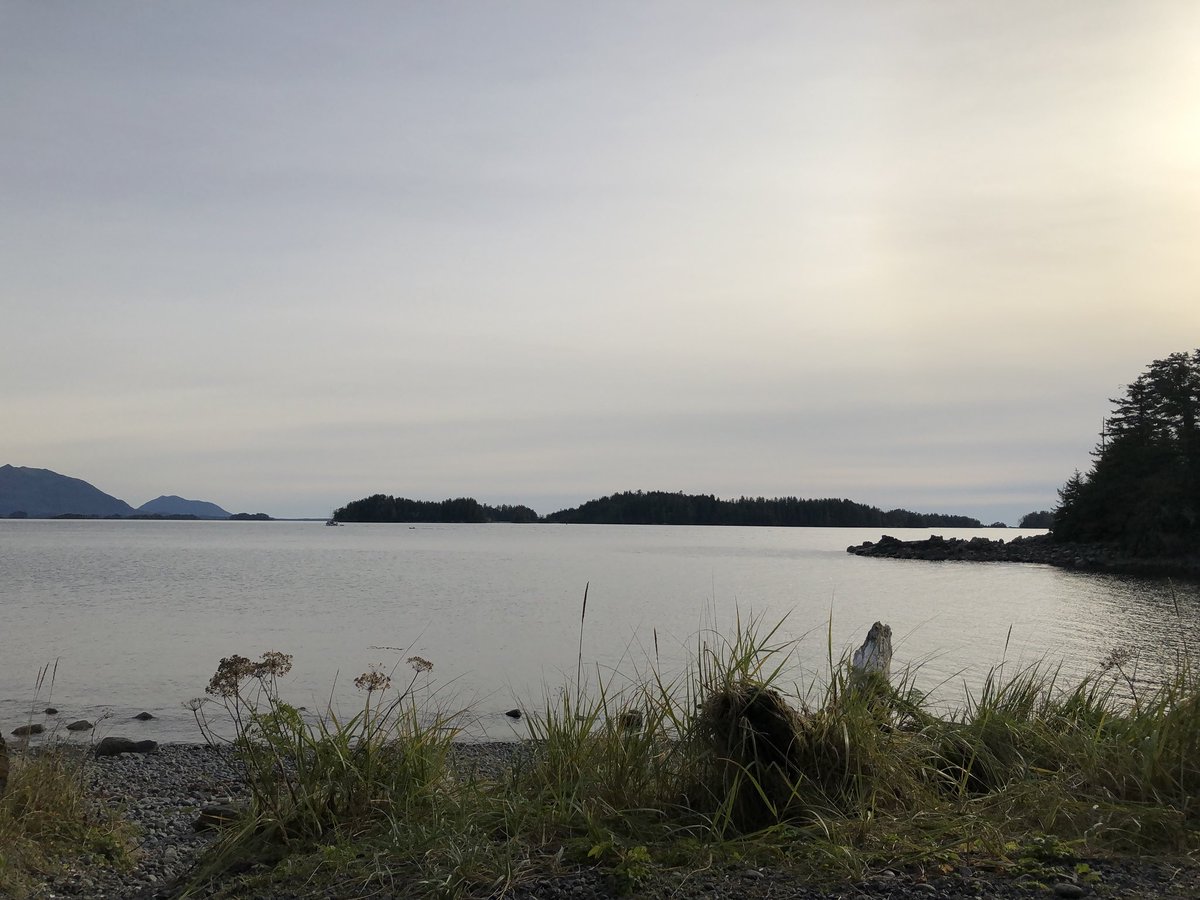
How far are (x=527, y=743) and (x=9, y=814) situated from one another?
3.76 metres

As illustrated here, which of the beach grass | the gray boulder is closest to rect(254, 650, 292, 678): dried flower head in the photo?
the beach grass

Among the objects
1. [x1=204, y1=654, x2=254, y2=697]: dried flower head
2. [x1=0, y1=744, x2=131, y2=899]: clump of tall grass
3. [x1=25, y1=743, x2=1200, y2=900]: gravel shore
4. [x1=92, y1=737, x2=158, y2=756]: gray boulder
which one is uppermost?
[x1=204, y1=654, x2=254, y2=697]: dried flower head

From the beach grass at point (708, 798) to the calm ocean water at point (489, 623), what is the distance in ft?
6.27

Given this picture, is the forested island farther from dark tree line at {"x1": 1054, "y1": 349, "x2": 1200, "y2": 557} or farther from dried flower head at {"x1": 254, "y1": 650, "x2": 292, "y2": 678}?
dried flower head at {"x1": 254, "y1": 650, "x2": 292, "y2": 678}

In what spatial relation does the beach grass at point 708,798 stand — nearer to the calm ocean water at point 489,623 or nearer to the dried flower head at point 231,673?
the dried flower head at point 231,673

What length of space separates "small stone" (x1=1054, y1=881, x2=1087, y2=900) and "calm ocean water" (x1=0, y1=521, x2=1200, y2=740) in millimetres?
3640

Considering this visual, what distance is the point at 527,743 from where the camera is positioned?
704 cm

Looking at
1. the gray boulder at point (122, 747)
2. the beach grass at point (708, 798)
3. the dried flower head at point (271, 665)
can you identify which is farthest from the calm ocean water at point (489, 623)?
the dried flower head at point (271, 665)

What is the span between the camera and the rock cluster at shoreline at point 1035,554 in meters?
62.4

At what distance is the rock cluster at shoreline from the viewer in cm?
6244

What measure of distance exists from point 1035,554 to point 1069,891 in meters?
84.3

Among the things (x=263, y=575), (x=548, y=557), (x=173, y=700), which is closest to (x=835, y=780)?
(x=173, y=700)

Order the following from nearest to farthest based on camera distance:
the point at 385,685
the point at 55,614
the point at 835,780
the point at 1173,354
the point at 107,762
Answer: the point at 835,780 < the point at 385,685 < the point at 107,762 < the point at 55,614 < the point at 1173,354

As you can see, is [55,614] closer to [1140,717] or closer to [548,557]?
[1140,717]
